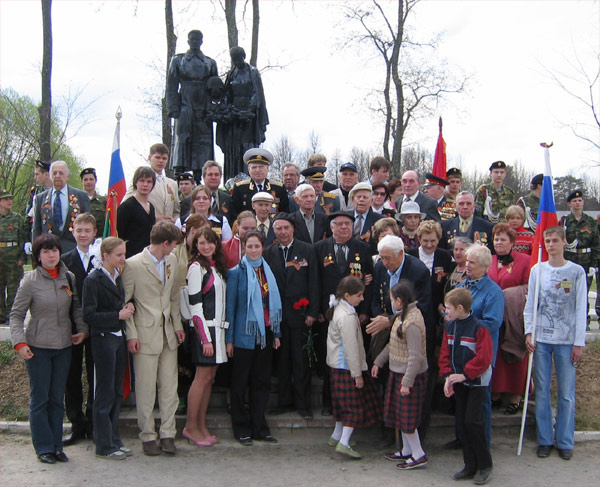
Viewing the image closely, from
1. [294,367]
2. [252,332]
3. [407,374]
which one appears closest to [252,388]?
[294,367]

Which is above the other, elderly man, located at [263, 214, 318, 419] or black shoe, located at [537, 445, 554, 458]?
elderly man, located at [263, 214, 318, 419]

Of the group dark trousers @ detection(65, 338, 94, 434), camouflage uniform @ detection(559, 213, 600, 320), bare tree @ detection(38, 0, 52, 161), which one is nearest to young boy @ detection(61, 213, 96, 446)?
dark trousers @ detection(65, 338, 94, 434)

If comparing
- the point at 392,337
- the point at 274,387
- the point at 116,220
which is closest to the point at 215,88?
the point at 116,220

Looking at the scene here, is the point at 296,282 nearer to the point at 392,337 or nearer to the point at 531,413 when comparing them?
the point at 392,337

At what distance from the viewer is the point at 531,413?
5.87 m

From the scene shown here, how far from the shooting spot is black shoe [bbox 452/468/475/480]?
4696mm

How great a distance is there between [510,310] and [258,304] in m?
2.56

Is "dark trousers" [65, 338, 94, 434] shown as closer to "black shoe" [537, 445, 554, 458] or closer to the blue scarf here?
the blue scarf

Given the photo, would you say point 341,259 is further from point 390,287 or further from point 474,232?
point 474,232

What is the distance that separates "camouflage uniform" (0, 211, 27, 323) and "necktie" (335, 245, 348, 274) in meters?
5.32

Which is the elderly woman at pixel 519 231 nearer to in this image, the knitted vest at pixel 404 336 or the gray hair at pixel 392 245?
the gray hair at pixel 392 245

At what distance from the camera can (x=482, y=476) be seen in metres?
4.64

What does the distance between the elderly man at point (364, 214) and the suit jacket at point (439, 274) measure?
2.55ft

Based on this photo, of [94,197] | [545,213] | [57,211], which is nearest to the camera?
[545,213]
